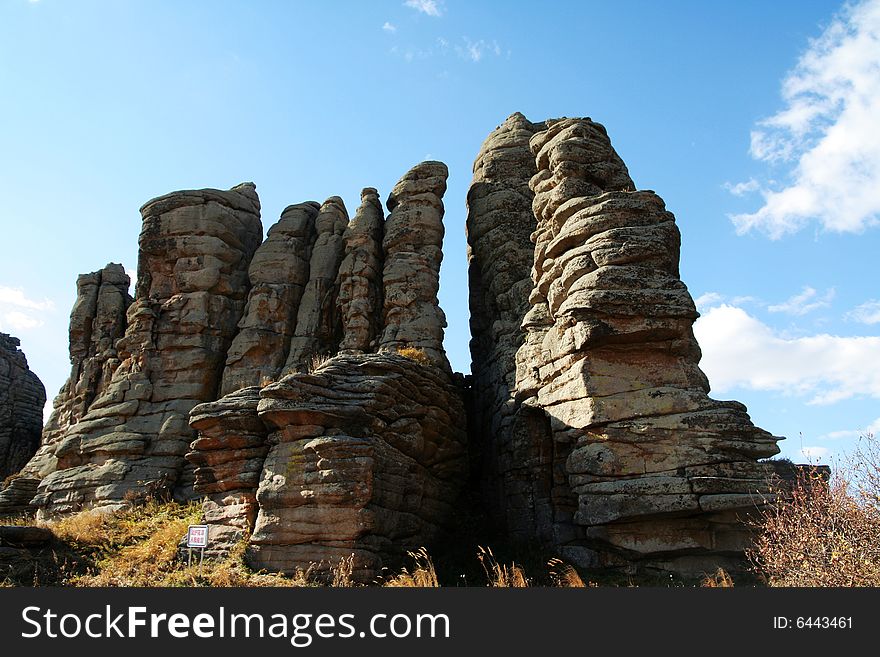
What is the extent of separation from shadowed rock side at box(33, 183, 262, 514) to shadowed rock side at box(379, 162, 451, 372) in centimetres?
835

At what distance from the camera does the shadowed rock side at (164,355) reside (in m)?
25.7

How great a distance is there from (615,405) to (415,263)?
13.7m

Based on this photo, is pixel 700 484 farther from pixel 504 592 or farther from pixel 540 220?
pixel 540 220

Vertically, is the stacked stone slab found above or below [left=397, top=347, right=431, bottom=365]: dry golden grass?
below

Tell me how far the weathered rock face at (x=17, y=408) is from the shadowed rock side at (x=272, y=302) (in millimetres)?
20346

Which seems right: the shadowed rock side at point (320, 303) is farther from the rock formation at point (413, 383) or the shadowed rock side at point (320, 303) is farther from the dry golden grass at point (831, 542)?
the dry golden grass at point (831, 542)

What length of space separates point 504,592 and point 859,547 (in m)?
6.98

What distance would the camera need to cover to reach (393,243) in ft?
96.9

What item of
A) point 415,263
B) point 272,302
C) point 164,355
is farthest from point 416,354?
point 164,355

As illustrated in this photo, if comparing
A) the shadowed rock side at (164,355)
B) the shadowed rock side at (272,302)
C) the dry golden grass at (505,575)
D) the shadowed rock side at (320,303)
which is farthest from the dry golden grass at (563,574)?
the shadowed rock side at (272,302)

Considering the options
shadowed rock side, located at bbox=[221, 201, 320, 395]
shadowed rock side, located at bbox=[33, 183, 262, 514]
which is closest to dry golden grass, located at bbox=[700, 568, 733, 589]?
shadowed rock side, located at bbox=[33, 183, 262, 514]

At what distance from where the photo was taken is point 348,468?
15516mm

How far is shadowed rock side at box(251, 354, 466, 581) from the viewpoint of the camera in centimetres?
1515

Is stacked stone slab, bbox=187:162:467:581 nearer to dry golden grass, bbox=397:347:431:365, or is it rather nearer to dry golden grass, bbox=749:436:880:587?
dry golden grass, bbox=397:347:431:365
